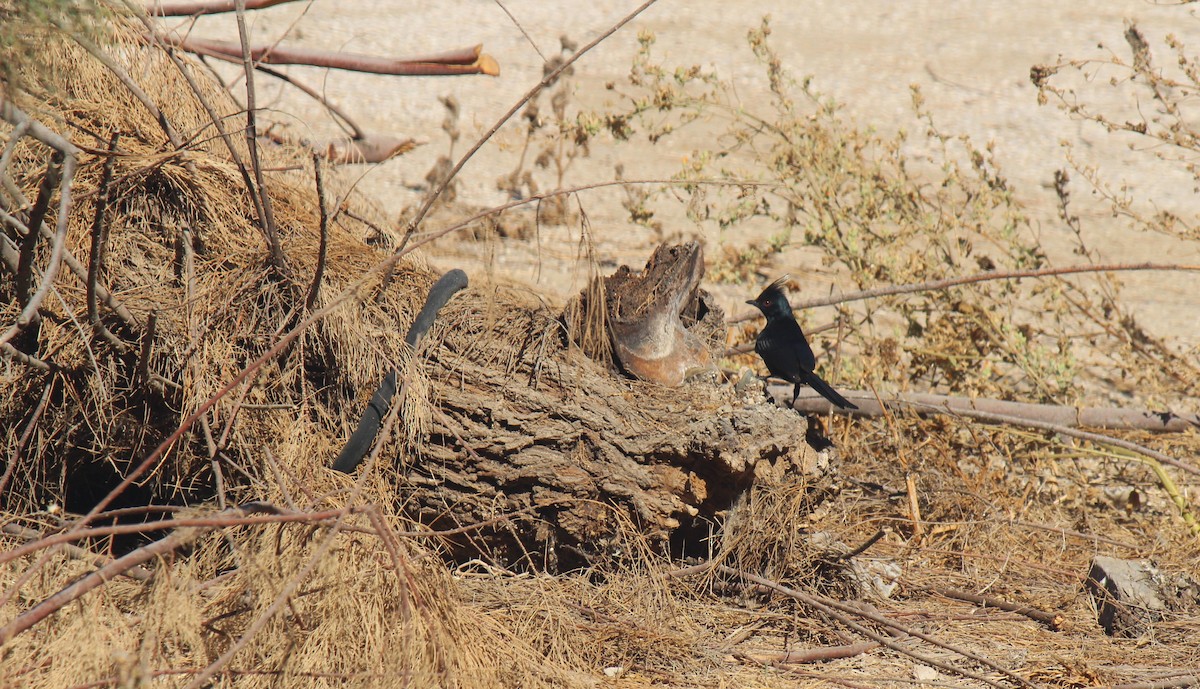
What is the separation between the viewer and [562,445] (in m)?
3.14

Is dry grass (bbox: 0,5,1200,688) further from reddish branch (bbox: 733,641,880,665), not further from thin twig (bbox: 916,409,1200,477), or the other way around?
thin twig (bbox: 916,409,1200,477)

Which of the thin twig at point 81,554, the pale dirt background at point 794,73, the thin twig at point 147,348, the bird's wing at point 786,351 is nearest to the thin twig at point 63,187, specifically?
the thin twig at point 147,348

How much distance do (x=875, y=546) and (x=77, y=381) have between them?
273cm

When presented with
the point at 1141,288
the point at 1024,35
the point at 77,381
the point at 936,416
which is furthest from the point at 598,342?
the point at 1024,35

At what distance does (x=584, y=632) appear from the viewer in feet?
10.0

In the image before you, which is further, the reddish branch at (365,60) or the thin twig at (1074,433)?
the reddish branch at (365,60)

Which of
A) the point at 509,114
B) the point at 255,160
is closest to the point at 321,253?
the point at 255,160

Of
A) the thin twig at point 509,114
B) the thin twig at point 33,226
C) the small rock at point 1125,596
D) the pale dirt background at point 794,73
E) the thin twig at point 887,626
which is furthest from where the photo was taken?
the pale dirt background at point 794,73

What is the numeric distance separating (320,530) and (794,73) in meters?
7.88

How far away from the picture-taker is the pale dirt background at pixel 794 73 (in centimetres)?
715

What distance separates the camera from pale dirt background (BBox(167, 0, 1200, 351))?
7.15 m

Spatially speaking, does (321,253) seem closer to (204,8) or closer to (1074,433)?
(204,8)

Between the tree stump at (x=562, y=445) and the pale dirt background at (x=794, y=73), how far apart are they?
9.75ft

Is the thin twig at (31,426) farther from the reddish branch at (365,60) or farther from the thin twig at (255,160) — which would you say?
the reddish branch at (365,60)
